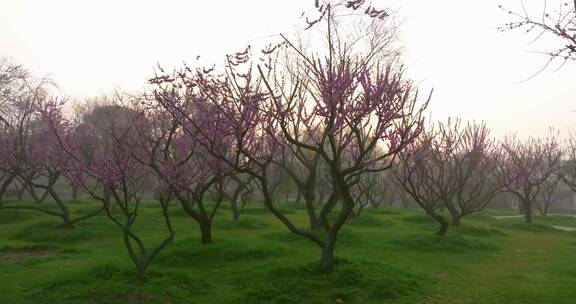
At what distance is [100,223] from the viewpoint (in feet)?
73.6

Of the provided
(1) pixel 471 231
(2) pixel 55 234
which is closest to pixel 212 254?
(2) pixel 55 234

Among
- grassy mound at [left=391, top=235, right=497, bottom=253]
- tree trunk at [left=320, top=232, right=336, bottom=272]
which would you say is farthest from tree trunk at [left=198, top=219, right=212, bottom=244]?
grassy mound at [left=391, top=235, right=497, bottom=253]

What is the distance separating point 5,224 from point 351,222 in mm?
17421

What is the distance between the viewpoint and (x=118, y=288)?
10109 mm

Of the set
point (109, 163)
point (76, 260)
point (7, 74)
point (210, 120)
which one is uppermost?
point (7, 74)

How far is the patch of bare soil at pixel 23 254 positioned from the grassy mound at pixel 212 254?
4111 millimetres

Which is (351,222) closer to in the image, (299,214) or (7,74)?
(299,214)

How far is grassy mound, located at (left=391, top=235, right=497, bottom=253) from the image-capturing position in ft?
54.1

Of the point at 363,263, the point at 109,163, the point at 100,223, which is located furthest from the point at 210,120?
the point at 100,223

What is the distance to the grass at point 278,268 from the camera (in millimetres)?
10078

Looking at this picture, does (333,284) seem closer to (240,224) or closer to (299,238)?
(299,238)

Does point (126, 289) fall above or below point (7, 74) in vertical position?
below

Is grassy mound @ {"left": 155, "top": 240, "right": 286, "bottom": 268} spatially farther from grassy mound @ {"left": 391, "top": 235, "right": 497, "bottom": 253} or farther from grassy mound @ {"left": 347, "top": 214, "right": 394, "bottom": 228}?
grassy mound @ {"left": 347, "top": 214, "right": 394, "bottom": 228}

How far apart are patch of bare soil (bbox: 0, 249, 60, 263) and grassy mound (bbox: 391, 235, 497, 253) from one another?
11586 millimetres
